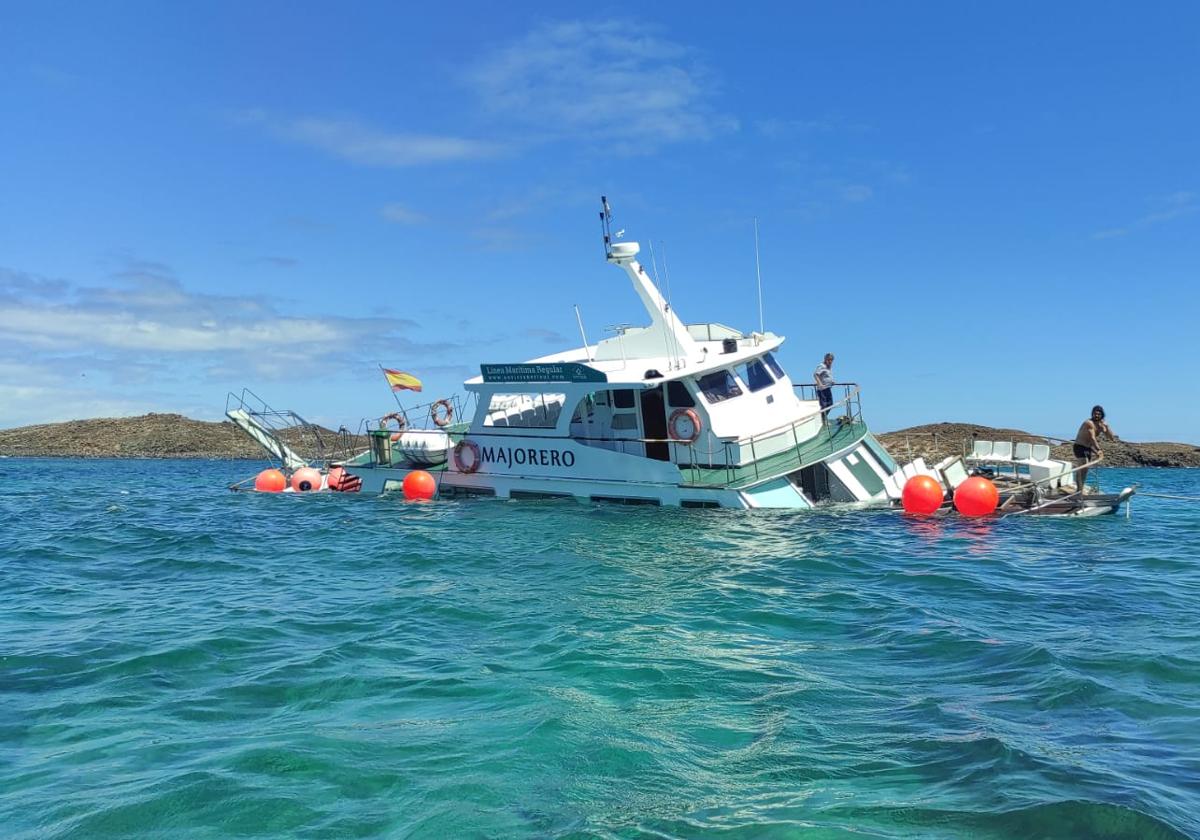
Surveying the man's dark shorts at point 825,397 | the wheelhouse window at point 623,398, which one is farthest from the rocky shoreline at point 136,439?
the man's dark shorts at point 825,397

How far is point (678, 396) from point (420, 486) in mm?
6335

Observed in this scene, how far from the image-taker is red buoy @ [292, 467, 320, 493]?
74.8ft

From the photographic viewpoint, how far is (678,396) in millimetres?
17188

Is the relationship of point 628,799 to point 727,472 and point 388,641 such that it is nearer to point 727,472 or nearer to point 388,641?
point 388,641

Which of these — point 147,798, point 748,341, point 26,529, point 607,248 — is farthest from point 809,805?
point 26,529

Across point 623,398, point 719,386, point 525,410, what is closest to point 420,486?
point 525,410

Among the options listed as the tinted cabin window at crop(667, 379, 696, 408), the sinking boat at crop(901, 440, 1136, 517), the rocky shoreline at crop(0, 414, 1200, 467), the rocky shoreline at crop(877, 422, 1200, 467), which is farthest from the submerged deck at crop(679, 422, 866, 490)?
the rocky shoreline at crop(0, 414, 1200, 467)

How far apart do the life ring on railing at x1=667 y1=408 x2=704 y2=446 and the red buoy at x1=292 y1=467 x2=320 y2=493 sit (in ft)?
35.2

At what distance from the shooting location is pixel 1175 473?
34.2 m

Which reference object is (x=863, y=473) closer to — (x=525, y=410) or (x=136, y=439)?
(x=525, y=410)

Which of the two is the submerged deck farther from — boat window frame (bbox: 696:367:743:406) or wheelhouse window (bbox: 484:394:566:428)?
→ wheelhouse window (bbox: 484:394:566:428)

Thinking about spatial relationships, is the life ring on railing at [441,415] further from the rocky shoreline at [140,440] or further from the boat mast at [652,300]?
the rocky shoreline at [140,440]

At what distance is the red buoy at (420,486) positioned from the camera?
1931 cm

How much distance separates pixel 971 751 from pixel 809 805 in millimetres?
1200
